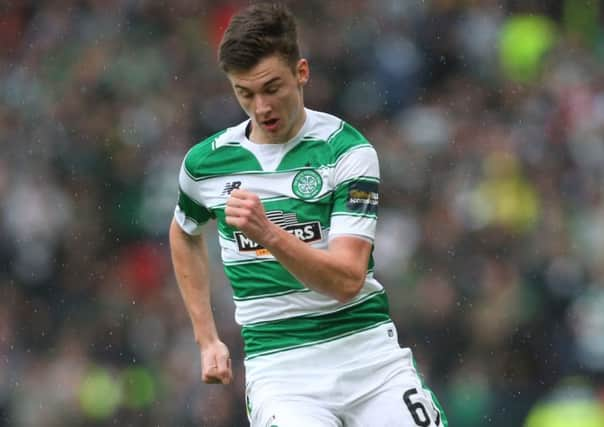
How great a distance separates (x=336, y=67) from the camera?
382 inches

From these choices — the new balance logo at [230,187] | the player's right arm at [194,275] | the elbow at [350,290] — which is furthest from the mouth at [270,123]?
the player's right arm at [194,275]

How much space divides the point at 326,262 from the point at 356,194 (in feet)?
1.13

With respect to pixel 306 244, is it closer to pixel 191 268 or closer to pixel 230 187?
pixel 230 187

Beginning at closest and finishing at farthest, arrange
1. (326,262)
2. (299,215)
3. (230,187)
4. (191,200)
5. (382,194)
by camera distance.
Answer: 1. (326,262)
2. (299,215)
3. (230,187)
4. (191,200)
5. (382,194)

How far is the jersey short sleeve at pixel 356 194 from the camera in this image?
4340 mm

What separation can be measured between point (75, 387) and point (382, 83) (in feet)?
10.1

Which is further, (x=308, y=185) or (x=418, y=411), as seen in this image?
(x=308, y=185)

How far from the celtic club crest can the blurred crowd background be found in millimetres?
4072

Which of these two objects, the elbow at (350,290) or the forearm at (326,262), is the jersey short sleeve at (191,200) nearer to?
A: the forearm at (326,262)

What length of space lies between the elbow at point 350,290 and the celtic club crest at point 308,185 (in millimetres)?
360

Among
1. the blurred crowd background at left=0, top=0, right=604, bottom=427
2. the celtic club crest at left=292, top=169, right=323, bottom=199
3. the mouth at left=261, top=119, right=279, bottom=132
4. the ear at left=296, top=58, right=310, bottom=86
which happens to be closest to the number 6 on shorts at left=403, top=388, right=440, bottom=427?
the celtic club crest at left=292, top=169, right=323, bottom=199

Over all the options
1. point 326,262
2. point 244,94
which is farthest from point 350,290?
point 244,94

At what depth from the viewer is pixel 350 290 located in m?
4.23

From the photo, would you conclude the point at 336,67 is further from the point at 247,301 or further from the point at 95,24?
the point at 247,301
